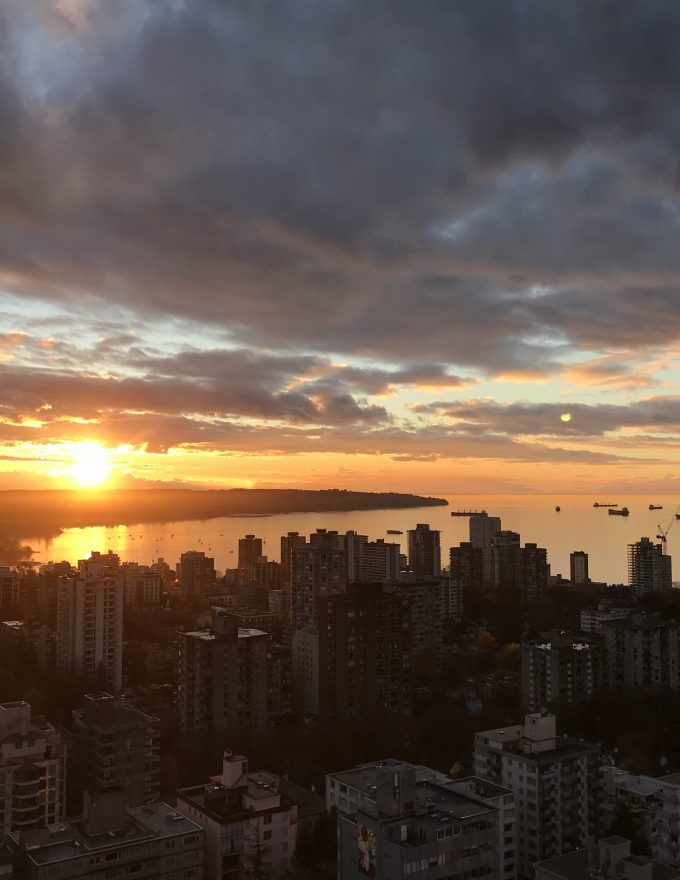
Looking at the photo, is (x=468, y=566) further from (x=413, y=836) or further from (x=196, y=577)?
(x=413, y=836)

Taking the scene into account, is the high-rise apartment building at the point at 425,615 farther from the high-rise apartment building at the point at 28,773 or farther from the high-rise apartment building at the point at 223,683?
the high-rise apartment building at the point at 28,773

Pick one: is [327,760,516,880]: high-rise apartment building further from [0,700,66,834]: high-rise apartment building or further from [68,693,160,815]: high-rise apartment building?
[68,693,160,815]: high-rise apartment building

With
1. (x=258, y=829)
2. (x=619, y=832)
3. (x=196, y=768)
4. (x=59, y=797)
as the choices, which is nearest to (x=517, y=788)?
(x=619, y=832)

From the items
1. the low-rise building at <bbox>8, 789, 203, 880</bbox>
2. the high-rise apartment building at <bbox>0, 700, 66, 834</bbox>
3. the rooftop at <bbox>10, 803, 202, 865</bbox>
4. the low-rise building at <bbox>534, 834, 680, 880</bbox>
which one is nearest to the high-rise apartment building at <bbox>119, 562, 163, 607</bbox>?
the high-rise apartment building at <bbox>0, 700, 66, 834</bbox>

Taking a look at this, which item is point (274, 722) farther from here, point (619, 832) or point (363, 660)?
point (619, 832)

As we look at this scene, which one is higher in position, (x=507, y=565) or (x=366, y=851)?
(x=507, y=565)

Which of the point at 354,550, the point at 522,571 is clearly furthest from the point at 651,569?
the point at 354,550

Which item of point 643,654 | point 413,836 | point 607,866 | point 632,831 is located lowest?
point 632,831
